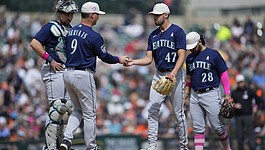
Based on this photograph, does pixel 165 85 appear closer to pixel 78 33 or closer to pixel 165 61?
pixel 165 61

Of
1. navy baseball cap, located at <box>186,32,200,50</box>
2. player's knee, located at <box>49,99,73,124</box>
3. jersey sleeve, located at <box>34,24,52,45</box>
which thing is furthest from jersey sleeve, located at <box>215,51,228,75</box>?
jersey sleeve, located at <box>34,24,52,45</box>

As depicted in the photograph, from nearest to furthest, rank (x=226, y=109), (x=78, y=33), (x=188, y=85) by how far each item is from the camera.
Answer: (x=78, y=33), (x=226, y=109), (x=188, y=85)

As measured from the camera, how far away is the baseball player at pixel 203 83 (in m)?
13.3

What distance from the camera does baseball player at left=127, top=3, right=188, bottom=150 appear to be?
12.7 meters

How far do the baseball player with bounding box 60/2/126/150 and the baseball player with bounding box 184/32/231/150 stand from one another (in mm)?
2045

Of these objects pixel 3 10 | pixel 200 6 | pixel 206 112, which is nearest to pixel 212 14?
pixel 200 6

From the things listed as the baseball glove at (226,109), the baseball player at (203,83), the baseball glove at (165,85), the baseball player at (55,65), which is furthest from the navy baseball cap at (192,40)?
the baseball player at (55,65)

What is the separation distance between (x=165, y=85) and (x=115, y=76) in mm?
13063

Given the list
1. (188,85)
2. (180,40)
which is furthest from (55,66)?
(188,85)

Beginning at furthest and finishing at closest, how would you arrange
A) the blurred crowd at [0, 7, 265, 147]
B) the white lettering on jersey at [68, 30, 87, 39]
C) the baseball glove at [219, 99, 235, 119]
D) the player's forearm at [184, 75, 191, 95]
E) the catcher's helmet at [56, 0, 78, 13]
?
the blurred crowd at [0, 7, 265, 147], the player's forearm at [184, 75, 191, 95], the baseball glove at [219, 99, 235, 119], the catcher's helmet at [56, 0, 78, 13], the white lettering on jersey at [68, 30, 87, 39]

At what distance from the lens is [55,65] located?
12312 mm

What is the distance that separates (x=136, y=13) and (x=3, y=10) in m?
5.85

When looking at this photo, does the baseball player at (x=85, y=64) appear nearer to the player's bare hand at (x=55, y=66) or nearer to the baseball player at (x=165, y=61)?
the player's bare hand at (x=55, y=66)

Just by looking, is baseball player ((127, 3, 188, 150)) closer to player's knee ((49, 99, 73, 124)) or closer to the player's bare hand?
the player's bare hand
